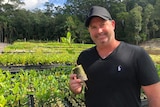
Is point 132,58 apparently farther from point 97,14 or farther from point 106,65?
point 97,14

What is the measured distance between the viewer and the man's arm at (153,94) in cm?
207

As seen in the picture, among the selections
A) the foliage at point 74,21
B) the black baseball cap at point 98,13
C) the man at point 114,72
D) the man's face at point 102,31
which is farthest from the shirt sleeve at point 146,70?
the foliage at point 74,21

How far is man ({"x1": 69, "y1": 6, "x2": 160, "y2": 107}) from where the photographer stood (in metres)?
2.07

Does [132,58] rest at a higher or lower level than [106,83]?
higher

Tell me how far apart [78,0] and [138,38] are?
91.0 feet

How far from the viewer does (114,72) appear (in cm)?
211

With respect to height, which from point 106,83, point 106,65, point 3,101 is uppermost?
point 106,65

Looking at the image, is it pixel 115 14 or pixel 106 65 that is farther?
pixel 115 14

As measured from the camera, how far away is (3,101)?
250cm

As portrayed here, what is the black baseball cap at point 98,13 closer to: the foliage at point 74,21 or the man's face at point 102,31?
the man's face at point 102,31

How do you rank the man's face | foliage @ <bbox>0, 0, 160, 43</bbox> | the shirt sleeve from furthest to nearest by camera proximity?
foliage @ <bbox>0, 0, 160, 43</bbox> < the man's face < the shirt sleeve

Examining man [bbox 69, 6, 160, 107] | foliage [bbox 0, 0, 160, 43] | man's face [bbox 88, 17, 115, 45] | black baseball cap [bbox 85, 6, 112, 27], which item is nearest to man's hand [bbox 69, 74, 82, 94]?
man [bbox 69, 6, 160, 107]

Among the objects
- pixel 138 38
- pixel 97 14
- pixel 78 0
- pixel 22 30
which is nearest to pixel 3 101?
pixel 97 14

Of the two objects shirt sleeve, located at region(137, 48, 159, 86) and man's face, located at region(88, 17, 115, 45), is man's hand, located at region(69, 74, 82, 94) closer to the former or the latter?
man's face, located at region(88, 17, 115, 45)
